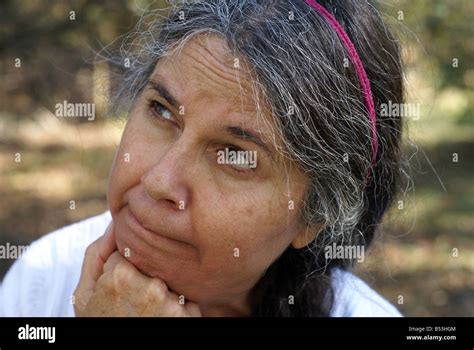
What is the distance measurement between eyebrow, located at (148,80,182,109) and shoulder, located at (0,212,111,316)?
82 cm

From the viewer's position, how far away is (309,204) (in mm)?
2193

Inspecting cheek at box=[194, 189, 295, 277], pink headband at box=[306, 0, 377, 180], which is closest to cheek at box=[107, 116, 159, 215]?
cheek at box=[194, 189, 295, 277]

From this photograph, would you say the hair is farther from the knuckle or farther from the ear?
the knuckle

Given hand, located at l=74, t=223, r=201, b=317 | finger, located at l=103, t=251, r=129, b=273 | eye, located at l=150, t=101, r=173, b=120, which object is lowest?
hand, located at l=74, t=223, r=201, b=317

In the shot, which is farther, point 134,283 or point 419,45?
point 419,45

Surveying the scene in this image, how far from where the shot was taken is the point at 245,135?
1951mm

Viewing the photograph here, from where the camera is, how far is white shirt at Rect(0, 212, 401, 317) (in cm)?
258

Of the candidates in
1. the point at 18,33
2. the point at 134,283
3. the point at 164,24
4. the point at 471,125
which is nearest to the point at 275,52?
the point at 164,24

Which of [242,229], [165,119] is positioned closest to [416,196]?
[242,229]
